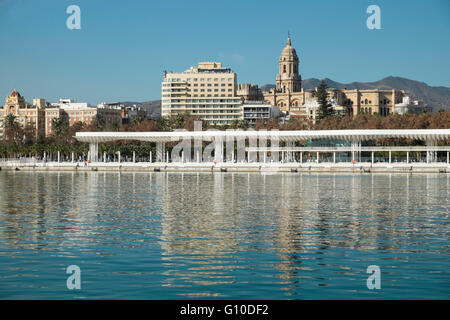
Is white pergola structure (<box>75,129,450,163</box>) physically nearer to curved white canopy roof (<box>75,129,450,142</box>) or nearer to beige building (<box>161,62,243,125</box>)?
curved white canopy roof (<box>75,129,450,142</box>)

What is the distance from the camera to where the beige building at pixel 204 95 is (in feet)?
639

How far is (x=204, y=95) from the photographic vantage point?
647 ft

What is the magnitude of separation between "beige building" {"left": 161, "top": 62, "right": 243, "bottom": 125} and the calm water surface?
159m

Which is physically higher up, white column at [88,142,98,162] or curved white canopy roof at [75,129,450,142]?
curved white canopy roof at [75,129,450,142]

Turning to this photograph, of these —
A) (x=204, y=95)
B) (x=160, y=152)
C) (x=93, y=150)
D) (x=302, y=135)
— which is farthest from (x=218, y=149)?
(x=204, y=95)

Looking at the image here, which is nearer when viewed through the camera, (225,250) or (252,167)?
(225,250)

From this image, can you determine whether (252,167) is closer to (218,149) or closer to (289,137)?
(289,137)

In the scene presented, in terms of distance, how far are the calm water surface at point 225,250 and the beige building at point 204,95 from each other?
159 m

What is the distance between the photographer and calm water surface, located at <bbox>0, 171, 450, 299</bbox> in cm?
1561

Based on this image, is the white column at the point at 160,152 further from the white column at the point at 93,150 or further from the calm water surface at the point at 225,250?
the calm water surface at the point at 225,250

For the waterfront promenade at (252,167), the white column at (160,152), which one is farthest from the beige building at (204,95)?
the waterfront promenade at (252,167)

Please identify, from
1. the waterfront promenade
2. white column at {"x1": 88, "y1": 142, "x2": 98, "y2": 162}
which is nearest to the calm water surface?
the waterfront promenade

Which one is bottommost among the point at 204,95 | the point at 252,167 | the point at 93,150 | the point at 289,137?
the point at 252,167

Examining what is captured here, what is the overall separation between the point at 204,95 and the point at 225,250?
178 m
